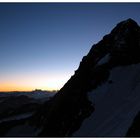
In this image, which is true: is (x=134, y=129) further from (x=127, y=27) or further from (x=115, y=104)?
(x=127, y=27)

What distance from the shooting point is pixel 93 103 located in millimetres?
48656

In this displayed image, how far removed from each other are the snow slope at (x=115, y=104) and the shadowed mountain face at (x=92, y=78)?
0.31 meters

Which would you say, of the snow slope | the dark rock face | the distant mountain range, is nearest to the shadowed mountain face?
the distant mountain range

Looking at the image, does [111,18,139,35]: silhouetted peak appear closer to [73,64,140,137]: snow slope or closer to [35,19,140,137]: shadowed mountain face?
[35,19,140,137]: shadowed mountain face

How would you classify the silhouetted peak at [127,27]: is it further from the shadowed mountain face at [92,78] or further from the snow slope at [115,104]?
the snow slope at [115,104]

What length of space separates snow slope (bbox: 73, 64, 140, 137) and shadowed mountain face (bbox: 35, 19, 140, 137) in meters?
0.31

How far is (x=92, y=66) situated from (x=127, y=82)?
12.2 metres

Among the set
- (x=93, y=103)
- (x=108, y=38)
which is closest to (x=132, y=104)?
(x=93, y=103)

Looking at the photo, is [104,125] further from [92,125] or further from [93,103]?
[93,103]

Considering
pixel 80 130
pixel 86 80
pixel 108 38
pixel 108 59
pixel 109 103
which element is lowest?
pixel 80 130

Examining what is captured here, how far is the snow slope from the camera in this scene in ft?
123

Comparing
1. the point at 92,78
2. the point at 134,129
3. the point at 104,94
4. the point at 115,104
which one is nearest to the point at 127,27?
the point at 92,78

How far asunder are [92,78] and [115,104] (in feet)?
37.8

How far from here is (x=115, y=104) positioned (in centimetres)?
4572
